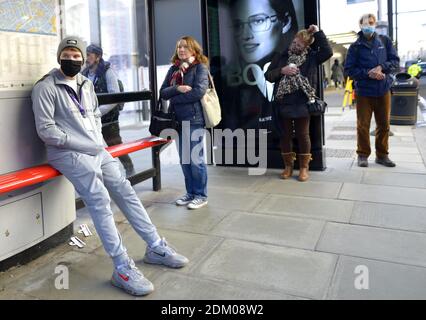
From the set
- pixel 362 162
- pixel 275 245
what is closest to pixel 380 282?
pixel 275 245

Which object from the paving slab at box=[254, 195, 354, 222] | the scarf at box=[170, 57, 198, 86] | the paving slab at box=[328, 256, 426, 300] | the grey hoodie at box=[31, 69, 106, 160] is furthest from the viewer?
the scarf at box=[170, 57, 198, 86]

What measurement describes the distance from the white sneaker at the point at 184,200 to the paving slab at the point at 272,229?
0.58m

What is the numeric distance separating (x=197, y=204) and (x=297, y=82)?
1875 millimetres

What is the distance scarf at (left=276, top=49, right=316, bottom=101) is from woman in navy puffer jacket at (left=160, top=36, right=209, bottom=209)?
1260 millimetres

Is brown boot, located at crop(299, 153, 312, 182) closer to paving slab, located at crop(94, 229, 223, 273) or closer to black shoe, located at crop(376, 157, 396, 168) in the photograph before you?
black shoe, located at crop(376, 157, 396, 168)

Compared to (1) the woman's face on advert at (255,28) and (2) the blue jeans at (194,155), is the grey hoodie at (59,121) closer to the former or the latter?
(2) the blue jeans at (194,155)

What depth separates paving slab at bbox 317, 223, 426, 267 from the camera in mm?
2992

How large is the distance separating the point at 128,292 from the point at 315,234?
5.26 ft

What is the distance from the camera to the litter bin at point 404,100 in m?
9.16

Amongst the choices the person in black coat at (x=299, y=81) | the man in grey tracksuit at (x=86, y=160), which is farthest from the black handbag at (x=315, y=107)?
the man in grey tracksuit at (x=86, y=160)

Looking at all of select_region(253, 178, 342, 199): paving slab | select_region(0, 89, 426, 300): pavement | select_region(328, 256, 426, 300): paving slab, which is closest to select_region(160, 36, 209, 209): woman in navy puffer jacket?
select_region(0, 89, 426, 300): pavement

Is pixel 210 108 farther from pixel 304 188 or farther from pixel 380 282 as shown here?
pixel 380 282

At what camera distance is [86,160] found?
2803mm
